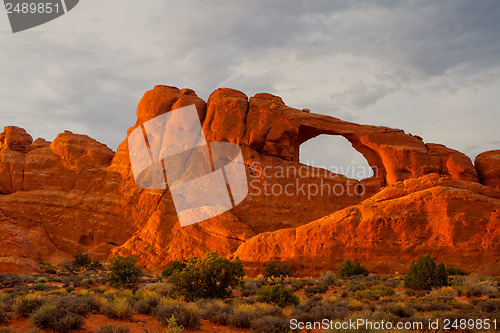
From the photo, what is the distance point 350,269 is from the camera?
22641 millimetres

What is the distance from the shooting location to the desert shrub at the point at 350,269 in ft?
73.6

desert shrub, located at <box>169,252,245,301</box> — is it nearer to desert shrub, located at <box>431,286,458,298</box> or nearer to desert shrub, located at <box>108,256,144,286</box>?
desert shrub, located at <box>108,256,144,286</box>

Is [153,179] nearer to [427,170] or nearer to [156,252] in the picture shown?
[156,252]

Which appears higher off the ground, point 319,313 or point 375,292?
point 319,313

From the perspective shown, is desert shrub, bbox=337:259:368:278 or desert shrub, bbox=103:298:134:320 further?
desert shrub, bbox=337:259:368:278

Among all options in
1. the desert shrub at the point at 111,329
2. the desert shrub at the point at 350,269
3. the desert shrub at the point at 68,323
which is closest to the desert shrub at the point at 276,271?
the desert shrub at the point at 350,269

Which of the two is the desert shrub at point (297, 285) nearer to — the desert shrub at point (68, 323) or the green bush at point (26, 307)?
the desert shrub at point (68, 323)

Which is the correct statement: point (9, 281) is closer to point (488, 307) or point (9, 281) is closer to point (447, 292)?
point (447, 292)

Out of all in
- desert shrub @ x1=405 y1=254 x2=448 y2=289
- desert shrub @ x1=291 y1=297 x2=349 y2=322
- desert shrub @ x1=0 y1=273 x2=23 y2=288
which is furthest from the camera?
desert shrub @ x1=0 y1=273 x2=23 y2=288

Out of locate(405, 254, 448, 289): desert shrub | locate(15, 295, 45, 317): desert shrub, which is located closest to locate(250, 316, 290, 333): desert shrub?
locate(15, 295, 45, 317): desert shrub

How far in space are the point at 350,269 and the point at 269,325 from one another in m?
15.1

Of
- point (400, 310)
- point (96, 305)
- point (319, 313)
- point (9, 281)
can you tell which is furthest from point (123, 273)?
point (400, 310)

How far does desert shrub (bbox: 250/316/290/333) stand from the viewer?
8.69m

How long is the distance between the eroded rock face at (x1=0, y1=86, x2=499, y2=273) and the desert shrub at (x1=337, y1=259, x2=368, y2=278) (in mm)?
2806
